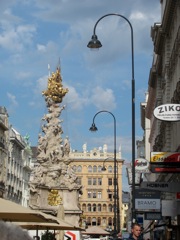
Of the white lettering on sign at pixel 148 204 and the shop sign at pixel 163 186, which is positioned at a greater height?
the shop sign at pixel 163 186

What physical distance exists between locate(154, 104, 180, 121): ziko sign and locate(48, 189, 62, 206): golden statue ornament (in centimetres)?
4303

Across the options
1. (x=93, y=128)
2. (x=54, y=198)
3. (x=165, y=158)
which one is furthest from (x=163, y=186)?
(x=54, y=198)

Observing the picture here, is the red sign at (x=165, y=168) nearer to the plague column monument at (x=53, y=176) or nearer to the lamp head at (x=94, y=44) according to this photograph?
the lamp head at (x=94, y=44)

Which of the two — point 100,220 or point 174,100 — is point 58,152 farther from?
point 100,220

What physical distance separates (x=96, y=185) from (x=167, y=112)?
152123 mm

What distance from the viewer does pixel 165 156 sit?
24.0m

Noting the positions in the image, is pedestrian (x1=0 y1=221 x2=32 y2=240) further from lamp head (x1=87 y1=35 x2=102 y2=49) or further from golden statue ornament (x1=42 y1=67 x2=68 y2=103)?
golden statue ornament (x1=42 y1=67 x2=68 y2=103)

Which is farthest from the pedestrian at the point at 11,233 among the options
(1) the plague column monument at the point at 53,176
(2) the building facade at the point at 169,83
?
(1) the plague column monument at the point at 53,176

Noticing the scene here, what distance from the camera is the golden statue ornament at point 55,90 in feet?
232

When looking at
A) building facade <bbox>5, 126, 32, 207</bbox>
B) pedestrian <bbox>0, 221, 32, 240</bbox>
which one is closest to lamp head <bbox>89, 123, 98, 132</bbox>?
pedestrian <bbox>0, 221, 32, 240</bbox>

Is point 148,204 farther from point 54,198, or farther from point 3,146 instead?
point 3,146

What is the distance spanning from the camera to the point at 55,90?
234 ft

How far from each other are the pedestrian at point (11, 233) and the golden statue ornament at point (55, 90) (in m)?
67.4

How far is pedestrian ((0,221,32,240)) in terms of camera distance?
322 cm
